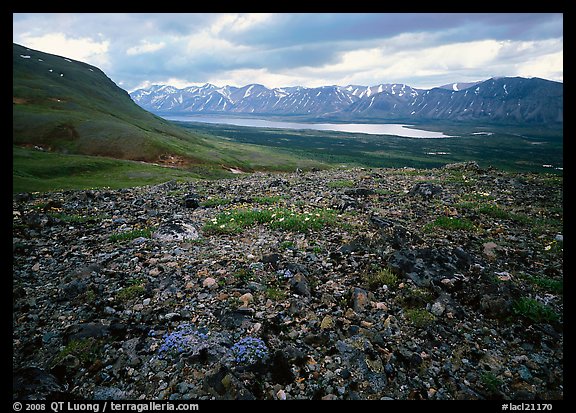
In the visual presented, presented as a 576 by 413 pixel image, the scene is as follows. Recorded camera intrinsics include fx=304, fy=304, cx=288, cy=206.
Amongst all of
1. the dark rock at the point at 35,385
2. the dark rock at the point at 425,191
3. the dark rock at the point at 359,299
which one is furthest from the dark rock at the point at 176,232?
the dark rock at the point at 425,191

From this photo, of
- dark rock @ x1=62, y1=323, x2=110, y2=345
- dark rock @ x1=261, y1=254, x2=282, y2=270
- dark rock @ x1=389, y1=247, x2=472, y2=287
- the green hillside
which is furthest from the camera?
the green hillside

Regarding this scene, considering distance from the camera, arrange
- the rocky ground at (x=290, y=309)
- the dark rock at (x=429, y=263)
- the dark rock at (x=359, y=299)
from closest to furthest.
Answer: the rocky ground at (x=290, y=309) < the dark rock at (x=359, y=299) < the dark rock at (x=429, y=263)

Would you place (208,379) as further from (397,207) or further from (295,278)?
(397,207)

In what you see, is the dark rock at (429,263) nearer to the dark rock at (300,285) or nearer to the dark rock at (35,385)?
the dark rock at (300,285)

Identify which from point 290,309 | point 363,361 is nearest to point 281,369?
point 363,361

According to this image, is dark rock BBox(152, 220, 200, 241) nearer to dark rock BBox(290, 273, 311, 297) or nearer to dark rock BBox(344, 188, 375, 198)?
dark rock BBox(290, 273, 311, 297)

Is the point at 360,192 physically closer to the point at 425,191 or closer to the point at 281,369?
the point at 425,191

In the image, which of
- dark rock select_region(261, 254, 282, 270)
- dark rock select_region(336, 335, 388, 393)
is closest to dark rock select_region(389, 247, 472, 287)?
dark rock select_region(336, 335, 388, 393)

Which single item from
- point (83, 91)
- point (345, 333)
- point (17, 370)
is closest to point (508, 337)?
point (345, 333)
